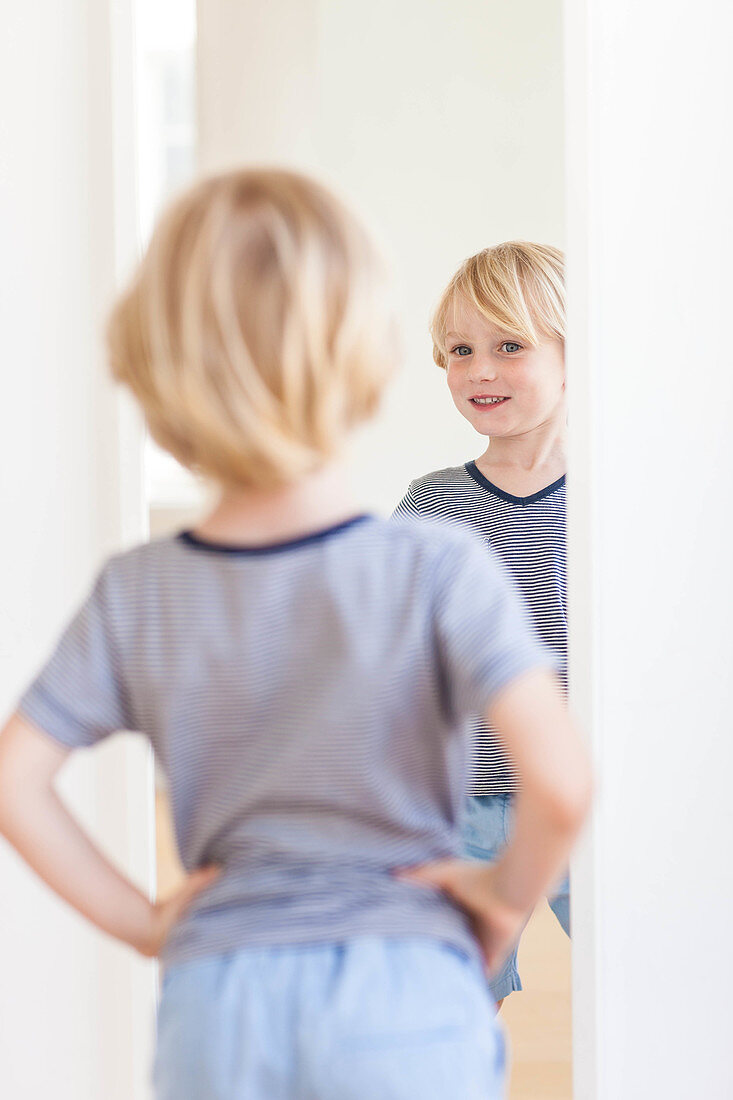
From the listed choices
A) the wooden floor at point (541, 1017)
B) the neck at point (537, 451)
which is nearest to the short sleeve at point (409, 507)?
the neck at point (537, 451)

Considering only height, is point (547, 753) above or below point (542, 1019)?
above

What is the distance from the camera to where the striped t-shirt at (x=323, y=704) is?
2.08 feet

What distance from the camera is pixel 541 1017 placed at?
1377 mm

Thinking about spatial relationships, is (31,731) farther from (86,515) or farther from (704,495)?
(704,495)

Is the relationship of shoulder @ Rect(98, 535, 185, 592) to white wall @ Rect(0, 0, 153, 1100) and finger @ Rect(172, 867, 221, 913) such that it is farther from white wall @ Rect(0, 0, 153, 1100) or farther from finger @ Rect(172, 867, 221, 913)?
white wall @ Rect(0, 0, 153, 1100)

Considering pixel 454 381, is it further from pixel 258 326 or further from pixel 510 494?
→ pixel 258 326

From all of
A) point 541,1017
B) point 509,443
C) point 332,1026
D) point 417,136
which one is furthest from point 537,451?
point 332,1026

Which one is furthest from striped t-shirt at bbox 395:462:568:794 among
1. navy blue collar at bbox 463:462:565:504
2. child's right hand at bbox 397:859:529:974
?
child's right hand at bbox 397:859:529:974

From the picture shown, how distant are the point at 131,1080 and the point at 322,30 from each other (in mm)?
1289

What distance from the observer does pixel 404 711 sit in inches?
25.5

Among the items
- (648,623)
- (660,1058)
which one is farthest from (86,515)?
(660,1058)

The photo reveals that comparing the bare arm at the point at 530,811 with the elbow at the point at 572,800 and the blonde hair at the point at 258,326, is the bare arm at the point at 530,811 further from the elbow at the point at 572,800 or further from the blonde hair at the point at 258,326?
the blonde hair at the point at 258,326

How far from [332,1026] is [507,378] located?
94 cm

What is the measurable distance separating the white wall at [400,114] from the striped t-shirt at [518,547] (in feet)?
0.45
